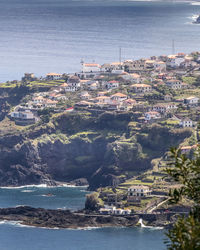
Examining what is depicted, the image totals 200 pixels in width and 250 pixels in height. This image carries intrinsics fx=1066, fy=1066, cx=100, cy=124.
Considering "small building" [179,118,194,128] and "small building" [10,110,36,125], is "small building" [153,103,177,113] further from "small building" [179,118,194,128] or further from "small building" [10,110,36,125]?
"small building" [10,110,36,125]

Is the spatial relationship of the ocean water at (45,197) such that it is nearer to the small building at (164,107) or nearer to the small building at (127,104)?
the small building at (127,104)

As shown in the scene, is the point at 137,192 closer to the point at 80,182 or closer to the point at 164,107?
the point at 80,182

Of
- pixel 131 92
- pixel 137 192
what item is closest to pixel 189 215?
pixel 137 192

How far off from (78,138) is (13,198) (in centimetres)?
1455

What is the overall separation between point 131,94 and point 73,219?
37954 mm

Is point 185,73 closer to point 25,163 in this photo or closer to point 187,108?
point 187,108

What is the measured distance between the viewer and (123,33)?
7810 inches

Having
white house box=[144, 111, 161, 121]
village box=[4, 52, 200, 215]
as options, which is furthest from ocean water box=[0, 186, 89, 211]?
white house box=[144, 111, 161, 121]

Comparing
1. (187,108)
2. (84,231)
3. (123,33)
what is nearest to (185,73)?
(187,108)

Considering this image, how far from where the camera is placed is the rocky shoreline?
76.9 metres

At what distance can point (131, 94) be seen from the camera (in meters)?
114

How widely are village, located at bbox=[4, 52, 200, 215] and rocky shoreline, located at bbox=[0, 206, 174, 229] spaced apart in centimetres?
795

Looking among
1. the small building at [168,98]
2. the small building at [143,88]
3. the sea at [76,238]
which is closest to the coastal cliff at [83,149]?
the small building at [168,98]

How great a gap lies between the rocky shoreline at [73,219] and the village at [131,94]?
795 centimetres
